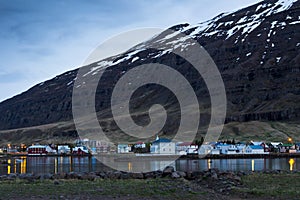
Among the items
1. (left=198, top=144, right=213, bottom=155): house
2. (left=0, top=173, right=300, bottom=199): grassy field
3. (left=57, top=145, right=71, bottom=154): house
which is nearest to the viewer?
(left=0, top=173, right=300, bottom=199): grassy field

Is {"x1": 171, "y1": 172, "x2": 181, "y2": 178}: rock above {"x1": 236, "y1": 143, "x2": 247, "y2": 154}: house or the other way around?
above

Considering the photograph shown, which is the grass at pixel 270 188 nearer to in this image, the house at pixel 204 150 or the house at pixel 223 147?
the house at pixel 204 150

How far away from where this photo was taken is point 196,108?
19675cm

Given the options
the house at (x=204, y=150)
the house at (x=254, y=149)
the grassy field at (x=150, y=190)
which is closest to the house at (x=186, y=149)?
the house at (x=204, y=150)

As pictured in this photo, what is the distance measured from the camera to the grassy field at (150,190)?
864 inches

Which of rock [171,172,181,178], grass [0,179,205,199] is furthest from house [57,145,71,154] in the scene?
grass [0,179,205,199]

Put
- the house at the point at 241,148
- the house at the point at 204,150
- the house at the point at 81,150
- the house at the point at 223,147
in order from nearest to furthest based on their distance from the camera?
the house at the point at 204,150
the house at the point at 241,148
the house at the point at 223,147
the house at the point at 81,150

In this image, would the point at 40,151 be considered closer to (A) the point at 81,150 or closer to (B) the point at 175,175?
(A) the point at 81,150

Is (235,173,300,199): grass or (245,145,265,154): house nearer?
(235,173,300,199): grass

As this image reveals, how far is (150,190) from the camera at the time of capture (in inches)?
932

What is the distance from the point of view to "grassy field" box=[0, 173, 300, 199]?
21.9 meters

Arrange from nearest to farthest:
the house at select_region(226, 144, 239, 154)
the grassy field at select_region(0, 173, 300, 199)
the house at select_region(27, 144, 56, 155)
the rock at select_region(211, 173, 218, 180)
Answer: the grassy field at select_region(0, 173, 300, 199) → the rock at select_region(211, 173, 218, 180) → the house at select_region(226, 144, 239, 154) → the house at select_region(27, 144, 56, 155)

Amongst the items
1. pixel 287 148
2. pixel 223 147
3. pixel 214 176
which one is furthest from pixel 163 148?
pixel 214 176

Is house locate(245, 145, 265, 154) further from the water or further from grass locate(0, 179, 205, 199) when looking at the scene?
grass locate(0, 179, 205, 199)
